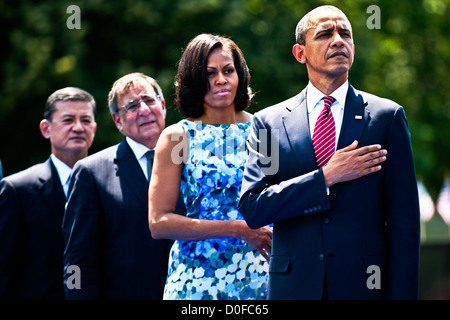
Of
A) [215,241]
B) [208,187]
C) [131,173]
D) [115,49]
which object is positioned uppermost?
[115,49]

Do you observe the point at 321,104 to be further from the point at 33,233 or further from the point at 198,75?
the point at 33,233

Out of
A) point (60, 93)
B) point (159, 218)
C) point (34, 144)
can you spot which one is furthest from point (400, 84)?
point (159, 218)

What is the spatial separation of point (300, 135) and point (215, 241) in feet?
3.26

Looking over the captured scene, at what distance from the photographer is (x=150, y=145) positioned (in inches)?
211

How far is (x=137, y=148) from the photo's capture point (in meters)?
5.31

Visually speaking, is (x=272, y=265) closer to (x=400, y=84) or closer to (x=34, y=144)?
(x=34, y=144)

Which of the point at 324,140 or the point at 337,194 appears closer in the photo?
the point at 337,194

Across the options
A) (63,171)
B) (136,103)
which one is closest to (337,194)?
(136,103)

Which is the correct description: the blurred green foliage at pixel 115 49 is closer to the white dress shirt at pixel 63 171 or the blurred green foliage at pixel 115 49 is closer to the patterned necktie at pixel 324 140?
the white dress shirt at pixel 63 171

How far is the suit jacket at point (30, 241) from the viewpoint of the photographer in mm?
5570

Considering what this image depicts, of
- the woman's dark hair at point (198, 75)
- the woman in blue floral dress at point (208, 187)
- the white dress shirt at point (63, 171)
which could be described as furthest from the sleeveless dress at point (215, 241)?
the white dress shirt at point (63, 171)
